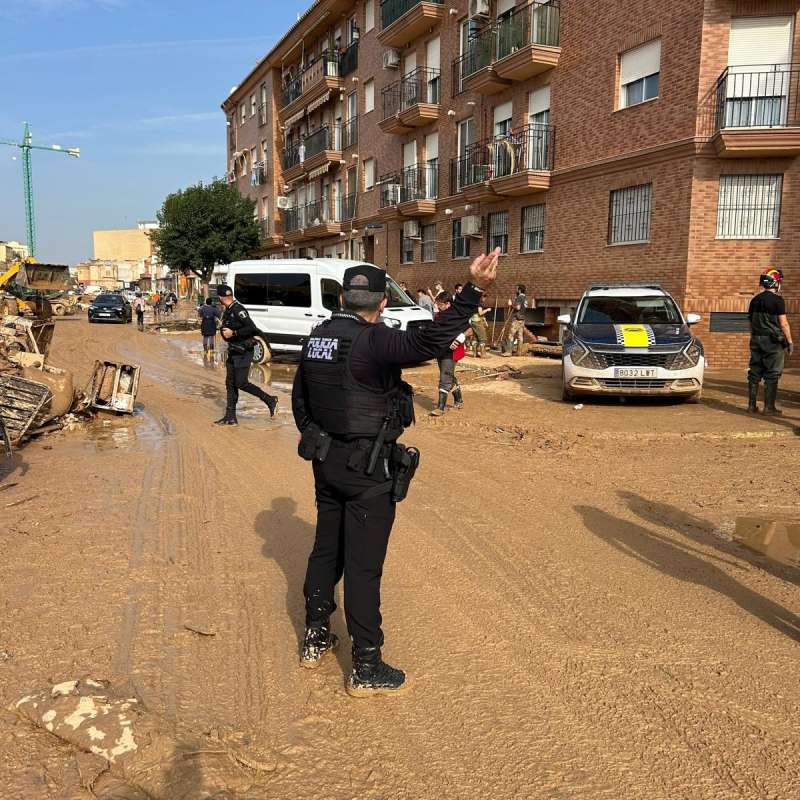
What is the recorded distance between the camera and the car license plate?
10.1m

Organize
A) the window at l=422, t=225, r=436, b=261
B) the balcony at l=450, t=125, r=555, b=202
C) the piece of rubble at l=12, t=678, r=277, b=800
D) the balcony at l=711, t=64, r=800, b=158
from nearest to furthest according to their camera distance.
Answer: the piece of rubble at l=12, t=678, r=277, b=800, the balcony at l=711, t=64, r=800, b=158, the balcony at l=450, t=125, r=555, b=202, the window at l=422, t=225, r=436, b=261

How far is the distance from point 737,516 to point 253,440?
5298 millimetres

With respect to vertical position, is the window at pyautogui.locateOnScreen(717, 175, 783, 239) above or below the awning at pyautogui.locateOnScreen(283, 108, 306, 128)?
below

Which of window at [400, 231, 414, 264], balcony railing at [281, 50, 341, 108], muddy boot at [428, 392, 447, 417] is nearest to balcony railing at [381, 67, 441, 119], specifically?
window at [400, 231, 414, 264]

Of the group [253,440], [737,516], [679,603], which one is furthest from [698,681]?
[253,440]

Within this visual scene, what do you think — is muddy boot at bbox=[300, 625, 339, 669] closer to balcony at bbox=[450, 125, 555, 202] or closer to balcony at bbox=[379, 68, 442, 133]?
balcony at bbox=[450, 125, 555, 202]

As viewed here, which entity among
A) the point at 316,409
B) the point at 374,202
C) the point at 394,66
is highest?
the point at 394,66

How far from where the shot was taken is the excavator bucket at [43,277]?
21375mm

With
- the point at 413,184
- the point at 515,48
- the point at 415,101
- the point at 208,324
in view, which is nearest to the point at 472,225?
the point at 413,184

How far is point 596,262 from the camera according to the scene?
18.0 m

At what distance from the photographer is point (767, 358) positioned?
9352mm

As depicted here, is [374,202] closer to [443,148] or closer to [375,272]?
[443,148]

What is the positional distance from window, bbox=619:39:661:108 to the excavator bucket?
1717cm

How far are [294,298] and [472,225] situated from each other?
8.17m
